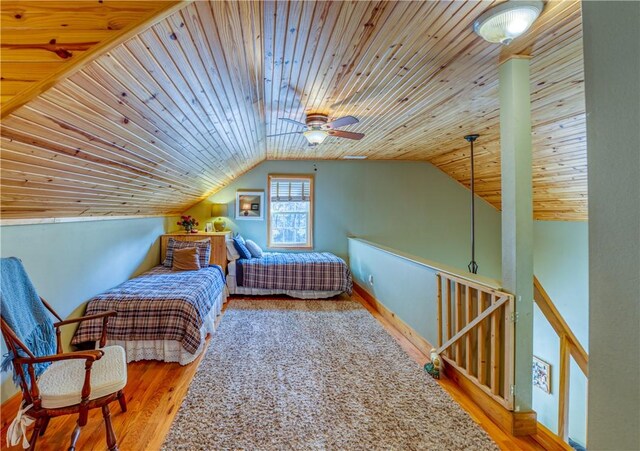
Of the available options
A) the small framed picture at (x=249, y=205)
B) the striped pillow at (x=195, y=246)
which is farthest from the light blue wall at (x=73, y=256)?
the small framed picture at (x=249, y=205)

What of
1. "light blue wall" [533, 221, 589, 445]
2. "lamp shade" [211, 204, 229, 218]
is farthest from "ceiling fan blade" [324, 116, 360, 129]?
"light blue wall" [533, 221, 589, 445]

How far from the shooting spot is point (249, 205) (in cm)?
568

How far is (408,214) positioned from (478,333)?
152 inches

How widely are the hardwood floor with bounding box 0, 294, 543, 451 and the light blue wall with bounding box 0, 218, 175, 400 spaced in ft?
1.81

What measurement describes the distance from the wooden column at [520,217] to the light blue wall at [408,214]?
3.90 m

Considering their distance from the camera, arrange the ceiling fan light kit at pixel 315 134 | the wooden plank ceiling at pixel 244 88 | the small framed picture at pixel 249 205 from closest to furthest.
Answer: the wooden plank ceiling at pixel 244 88, the ceiling fan light kit at pixel 315 134, the small framed picture at pixel 249 205

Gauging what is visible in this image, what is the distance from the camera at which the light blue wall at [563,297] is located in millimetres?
4059

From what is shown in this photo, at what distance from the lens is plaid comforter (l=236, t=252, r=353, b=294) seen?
470 centimetres

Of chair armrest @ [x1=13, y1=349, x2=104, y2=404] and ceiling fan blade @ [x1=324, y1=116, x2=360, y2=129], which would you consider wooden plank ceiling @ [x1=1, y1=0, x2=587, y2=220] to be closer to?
ceiling fan blade @ [x1=324, y1=116, x2=360, y2=129]

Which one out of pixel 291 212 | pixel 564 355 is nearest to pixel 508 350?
pixel 564 355

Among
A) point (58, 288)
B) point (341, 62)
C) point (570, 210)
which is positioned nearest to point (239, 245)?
point (58, 288)

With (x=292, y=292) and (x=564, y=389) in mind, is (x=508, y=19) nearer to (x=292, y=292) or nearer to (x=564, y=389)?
(x=564, y=389)

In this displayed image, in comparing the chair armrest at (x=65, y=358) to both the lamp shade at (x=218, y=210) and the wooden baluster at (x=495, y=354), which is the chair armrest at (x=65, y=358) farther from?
the lamp shade at (x=218, y=210)

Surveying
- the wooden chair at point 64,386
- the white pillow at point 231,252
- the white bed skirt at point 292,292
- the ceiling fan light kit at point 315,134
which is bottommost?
the white bed skirt at point 292,292
